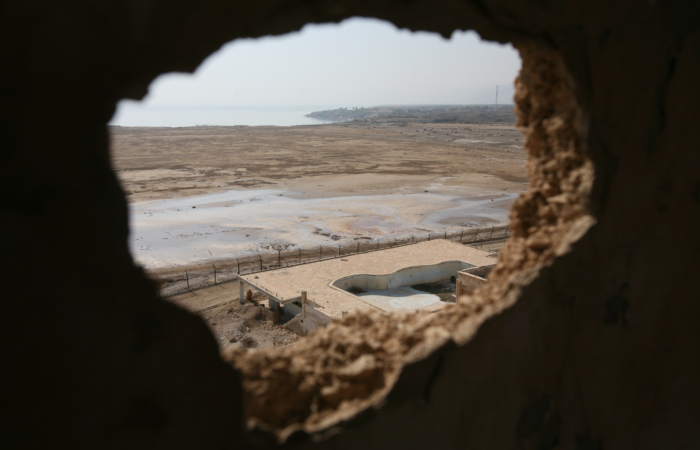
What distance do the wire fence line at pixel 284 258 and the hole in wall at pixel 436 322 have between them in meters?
13.7

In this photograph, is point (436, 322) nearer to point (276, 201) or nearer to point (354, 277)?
point (354, 277)

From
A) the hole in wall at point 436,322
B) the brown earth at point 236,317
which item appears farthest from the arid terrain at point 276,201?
the hole in wall at point 436,322

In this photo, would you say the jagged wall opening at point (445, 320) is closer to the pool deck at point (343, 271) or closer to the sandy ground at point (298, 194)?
the pool deck at point (343, 271)

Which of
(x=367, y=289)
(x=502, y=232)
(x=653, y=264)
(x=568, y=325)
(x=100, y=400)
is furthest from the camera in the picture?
(x=502, y=232)

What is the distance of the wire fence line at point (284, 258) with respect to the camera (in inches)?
690

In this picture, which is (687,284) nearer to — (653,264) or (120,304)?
(653,264)

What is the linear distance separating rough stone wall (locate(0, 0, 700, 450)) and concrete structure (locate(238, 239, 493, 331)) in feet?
32.9

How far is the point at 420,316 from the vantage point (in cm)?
346

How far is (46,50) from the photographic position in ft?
5.82

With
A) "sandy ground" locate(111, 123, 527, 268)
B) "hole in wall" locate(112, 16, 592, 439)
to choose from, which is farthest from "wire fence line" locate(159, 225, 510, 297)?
"hole in wall" locate(112, 16, 592, 439)

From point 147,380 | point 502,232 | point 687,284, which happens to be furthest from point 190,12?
point 502,232

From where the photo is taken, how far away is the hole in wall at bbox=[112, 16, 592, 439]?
2.73 m

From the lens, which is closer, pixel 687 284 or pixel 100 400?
pixel 100 400

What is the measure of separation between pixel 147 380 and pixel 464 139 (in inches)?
2663
